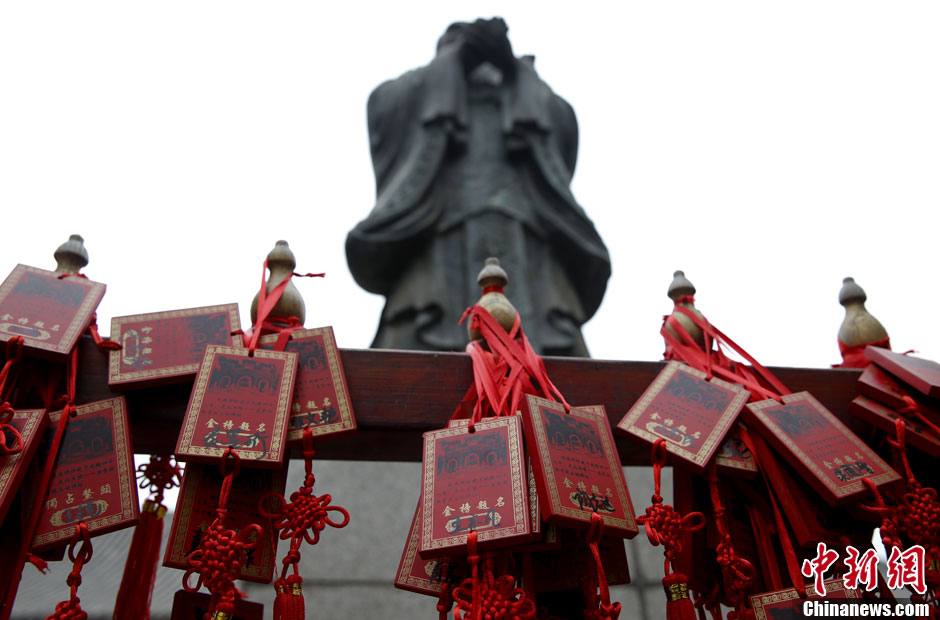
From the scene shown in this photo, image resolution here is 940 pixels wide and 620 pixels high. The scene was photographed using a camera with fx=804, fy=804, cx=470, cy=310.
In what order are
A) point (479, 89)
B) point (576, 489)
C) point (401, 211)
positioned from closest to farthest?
point (576, 489), point (401, 211), point (479, 89)

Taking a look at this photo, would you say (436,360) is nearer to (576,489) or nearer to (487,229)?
(576,489)

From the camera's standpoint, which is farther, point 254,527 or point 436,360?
point 436,360

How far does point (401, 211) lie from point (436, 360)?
1.97 metres

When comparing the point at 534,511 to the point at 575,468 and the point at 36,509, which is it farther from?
the point at 36,509

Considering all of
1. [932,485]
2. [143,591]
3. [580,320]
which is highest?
[580,320]

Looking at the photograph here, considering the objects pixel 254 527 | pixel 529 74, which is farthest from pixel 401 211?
pixel 254 527

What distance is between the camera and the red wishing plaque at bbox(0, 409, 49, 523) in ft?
2.10

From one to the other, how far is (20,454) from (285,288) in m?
0.31

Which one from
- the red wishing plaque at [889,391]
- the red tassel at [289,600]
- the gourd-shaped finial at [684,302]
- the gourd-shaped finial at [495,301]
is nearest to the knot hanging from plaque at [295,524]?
the red tassel at [289,600]

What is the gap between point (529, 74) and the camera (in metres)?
3.32

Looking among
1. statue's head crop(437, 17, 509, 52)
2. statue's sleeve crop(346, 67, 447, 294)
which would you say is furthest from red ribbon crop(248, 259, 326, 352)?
statue's head crop(437, 17, 509, 52)

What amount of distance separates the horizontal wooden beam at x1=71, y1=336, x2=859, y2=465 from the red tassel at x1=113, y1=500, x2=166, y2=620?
0.29 feet

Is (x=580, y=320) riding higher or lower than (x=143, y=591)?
higher

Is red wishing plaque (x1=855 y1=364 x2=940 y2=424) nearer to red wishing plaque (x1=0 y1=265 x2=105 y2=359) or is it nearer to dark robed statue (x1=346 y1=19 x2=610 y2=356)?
red wishing plaque (x1=0 y1=265 x2=105 y2=359)
